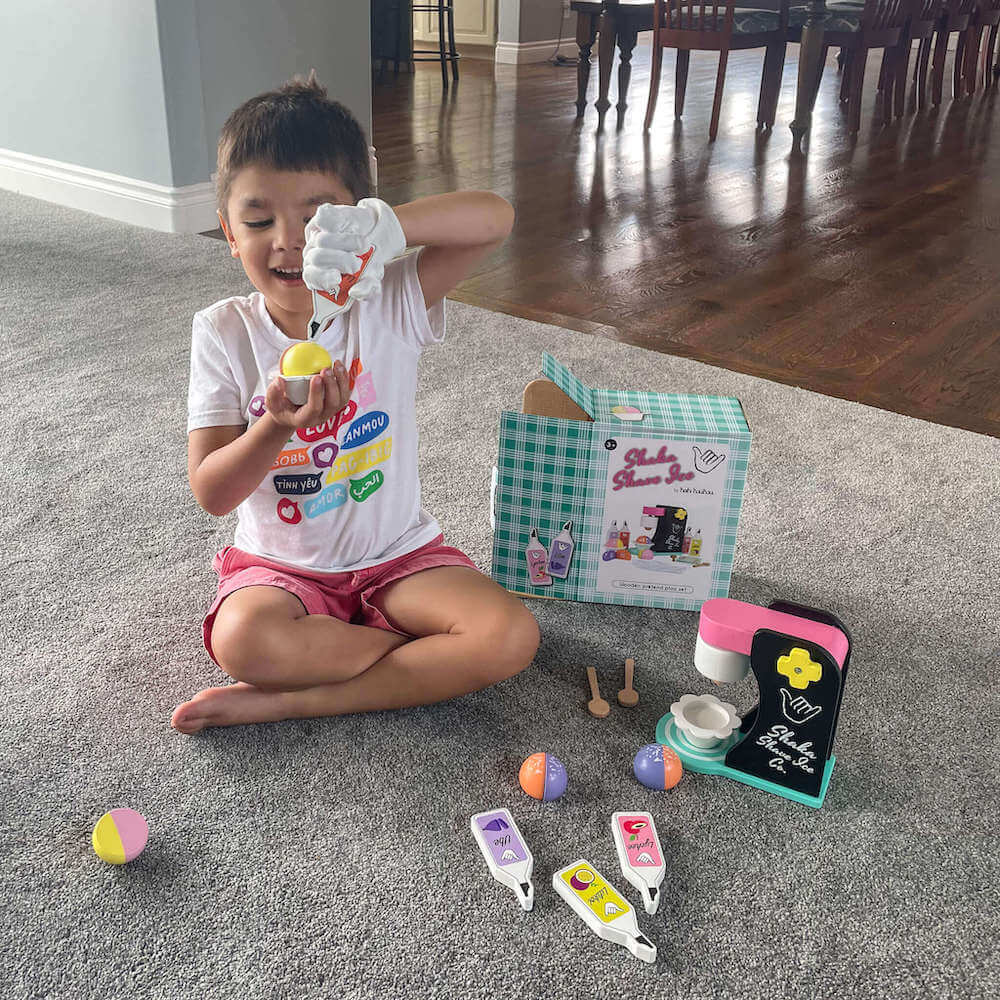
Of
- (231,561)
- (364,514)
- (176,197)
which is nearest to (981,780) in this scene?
(364,514)

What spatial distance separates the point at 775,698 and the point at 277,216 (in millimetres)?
634

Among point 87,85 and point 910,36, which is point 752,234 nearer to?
point 87,85

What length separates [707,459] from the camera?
1153 millimetres

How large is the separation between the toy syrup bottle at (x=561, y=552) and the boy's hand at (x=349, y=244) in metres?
0.44

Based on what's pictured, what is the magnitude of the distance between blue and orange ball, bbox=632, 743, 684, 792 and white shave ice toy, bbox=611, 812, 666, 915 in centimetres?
4

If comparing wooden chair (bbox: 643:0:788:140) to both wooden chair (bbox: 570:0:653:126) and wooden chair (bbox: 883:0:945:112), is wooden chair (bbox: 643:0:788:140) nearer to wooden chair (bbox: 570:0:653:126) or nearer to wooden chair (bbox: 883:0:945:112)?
wooden chair (bbox: 570:0:653:126)

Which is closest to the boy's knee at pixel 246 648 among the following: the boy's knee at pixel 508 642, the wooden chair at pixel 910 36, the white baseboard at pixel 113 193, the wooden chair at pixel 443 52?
the boy's knee at pixel 508 642

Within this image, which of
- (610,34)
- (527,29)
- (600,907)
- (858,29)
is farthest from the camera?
(527,29)

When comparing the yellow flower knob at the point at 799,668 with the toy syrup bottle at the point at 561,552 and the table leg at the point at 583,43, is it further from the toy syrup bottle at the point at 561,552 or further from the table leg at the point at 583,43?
the table leg at the point at 583,43

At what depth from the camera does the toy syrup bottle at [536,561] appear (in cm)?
121

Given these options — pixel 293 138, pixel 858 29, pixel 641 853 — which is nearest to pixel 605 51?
pixel 858 29

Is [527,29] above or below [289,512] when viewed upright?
above

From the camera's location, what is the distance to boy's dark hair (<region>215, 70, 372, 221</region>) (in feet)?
3.03

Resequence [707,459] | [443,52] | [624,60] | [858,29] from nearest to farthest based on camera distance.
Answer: [707,459] → [858,29] → [624,60] → [443,52]
